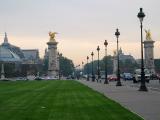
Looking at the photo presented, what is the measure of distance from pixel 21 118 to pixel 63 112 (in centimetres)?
297

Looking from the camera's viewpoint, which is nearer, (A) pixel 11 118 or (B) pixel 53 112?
(A) pixel 11 118

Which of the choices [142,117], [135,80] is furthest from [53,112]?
[135,80]

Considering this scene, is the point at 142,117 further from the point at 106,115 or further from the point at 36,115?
the point at 36,115

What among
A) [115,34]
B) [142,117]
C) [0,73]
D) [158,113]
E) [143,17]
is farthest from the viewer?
[0,73]

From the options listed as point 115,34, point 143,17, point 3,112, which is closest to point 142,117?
point 3,112

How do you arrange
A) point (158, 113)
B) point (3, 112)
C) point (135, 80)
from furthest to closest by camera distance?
1. point (135, 80)
2. point (3, 112)
3. point (158, 113)

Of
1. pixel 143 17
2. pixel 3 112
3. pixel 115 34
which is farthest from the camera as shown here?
pixel 115 34

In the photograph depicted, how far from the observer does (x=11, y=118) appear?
20.6 m

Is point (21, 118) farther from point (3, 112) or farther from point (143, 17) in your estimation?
point (143, 17)

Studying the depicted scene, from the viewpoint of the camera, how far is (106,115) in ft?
69.4

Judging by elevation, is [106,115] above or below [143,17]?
below

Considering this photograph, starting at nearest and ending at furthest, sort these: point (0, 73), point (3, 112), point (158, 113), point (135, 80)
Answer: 1. point (158, 113)
2. point (3, 112)
3. point (135, 80)
4. point (0, 73)

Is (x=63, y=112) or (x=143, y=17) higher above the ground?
(x=143, y=17)

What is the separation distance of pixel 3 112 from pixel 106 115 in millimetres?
4932
